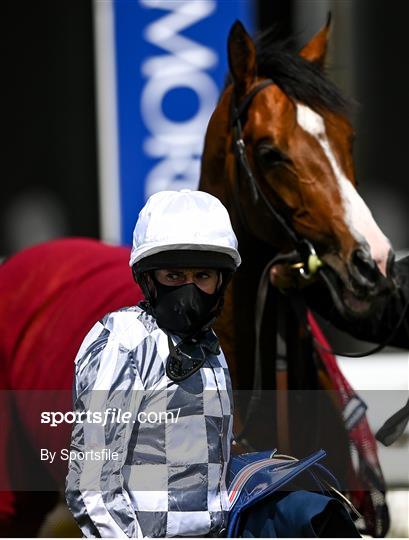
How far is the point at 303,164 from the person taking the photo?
235 cm

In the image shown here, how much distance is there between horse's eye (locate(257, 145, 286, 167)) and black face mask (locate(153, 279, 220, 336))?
894 mm

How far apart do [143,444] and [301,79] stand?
1222mm

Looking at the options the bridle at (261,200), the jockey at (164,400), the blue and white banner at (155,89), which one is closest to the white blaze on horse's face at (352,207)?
the bridle at (261,200)

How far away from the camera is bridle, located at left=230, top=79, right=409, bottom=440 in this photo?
7.62 feet

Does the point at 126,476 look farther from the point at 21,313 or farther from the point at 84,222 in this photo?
the point at 84,222

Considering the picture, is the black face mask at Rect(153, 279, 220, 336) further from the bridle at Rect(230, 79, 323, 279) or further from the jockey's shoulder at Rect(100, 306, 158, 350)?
the bridle at Rect(230, 79, 323, 279)

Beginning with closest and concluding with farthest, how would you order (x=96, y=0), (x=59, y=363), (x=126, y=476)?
(x=126, y=476) < (x=59, y=363) < (x=96, y=0)

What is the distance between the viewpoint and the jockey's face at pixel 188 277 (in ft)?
5.03

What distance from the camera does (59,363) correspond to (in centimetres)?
271

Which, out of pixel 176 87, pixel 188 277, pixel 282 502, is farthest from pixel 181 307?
pixel 176 87

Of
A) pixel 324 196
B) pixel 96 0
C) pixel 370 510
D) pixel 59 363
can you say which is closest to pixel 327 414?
pixel 370 510

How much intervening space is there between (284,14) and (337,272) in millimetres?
3079

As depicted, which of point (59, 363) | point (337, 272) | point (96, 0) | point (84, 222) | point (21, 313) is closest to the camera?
point (337, 272)

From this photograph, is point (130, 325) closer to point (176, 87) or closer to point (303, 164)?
point (303, 164)
